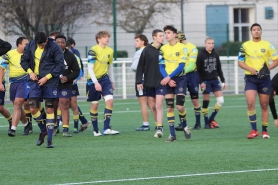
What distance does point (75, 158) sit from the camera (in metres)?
11.7

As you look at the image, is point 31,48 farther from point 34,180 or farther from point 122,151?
point 34,180

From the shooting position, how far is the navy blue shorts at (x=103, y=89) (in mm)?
Result: 15578

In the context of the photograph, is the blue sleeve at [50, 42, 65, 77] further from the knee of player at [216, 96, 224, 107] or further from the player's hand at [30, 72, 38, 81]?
the knee of player at [216, 96, 224, 107]

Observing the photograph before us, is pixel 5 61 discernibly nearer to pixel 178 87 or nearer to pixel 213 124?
pixel 178 87

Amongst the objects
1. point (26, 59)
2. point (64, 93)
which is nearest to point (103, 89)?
point (64, 93)

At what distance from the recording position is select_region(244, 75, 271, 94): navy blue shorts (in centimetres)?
1413

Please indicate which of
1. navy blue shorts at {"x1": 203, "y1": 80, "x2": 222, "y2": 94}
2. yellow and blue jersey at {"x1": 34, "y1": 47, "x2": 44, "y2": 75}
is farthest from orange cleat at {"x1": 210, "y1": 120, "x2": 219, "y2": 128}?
yellow and blue jersey at {"x1": 34, "y1": 47, "x2": 44, "y2": 75}

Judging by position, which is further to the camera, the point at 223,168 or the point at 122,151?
the point at 122,151

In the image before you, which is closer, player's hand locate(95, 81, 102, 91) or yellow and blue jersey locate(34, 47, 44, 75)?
yellow and blue jersey locate(34, 47, 44, 75)

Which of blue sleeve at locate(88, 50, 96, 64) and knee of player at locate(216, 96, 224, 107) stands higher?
blue sleeve at locate(88, 50, 96, 64)

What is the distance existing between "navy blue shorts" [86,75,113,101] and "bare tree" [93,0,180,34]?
15732 millimetres

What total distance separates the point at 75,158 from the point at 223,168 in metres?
2.42

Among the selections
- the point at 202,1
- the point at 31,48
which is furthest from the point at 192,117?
the point at 202,1

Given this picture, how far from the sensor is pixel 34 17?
28594 millimetres
